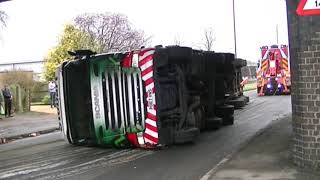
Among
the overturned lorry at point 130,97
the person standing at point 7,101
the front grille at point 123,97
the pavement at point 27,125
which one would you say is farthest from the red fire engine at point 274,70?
the front grille at point 123,97

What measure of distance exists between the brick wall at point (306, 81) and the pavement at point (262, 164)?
0.34 metres

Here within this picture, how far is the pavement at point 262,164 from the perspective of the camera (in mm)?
8273

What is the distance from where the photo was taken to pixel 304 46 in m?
8.27

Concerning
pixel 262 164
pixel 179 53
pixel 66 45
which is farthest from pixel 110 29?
pixel 262 164

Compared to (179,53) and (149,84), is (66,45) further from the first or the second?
(149,84)

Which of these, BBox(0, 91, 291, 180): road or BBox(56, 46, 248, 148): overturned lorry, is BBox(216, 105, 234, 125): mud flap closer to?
BBox(0, 91, 291, 180): road

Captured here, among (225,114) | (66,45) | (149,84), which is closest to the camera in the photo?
(149,84)

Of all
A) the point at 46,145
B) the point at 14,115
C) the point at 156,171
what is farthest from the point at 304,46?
the point at 14,115

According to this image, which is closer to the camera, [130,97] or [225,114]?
[130,97]

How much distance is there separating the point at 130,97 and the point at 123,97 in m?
0.16

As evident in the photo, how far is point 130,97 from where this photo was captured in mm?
11781

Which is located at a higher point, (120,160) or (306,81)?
(306,81)

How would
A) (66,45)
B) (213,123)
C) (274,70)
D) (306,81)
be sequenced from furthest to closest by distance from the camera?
(66,45)
(274,70)
(213,123)
(306,81)

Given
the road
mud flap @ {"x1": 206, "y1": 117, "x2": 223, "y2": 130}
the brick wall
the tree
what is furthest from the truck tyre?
the tree
